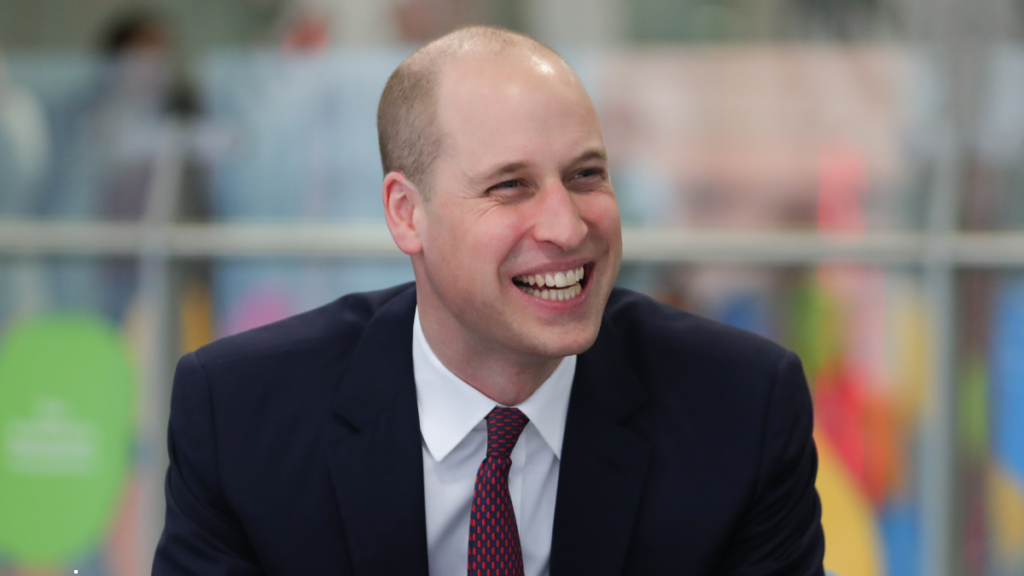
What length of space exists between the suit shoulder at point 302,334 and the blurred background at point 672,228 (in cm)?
181

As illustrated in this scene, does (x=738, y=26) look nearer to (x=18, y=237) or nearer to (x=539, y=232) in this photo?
(x=539, y=232)

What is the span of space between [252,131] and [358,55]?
21.3 inches

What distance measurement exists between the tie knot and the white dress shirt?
0.02 meters

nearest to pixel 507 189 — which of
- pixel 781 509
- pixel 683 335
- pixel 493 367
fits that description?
pixel 493 367

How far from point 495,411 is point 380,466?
24 centimetres

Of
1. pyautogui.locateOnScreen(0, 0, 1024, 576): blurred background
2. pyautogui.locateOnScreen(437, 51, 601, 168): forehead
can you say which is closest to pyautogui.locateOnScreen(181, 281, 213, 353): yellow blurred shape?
pyautogui.locateOnScreen(0, 0, 1024, 576): blurred background

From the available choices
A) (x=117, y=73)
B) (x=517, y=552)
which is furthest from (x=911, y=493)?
(x=117, y=73)

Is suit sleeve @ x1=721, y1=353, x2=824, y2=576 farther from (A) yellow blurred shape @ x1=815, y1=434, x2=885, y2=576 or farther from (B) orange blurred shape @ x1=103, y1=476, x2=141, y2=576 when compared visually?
(B) orange blurred shape @ x1=103, y1=476, x2=141, y2=576

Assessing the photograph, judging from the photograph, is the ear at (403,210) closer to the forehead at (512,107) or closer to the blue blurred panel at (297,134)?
the forehead at (512,107)

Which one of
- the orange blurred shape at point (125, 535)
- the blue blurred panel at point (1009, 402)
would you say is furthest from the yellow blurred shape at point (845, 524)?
the orange blurred shape at point (125, 535)

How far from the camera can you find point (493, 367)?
191cm

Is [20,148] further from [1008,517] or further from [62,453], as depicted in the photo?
[1008,517]

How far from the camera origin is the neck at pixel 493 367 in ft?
6.21

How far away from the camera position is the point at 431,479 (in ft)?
6.13
